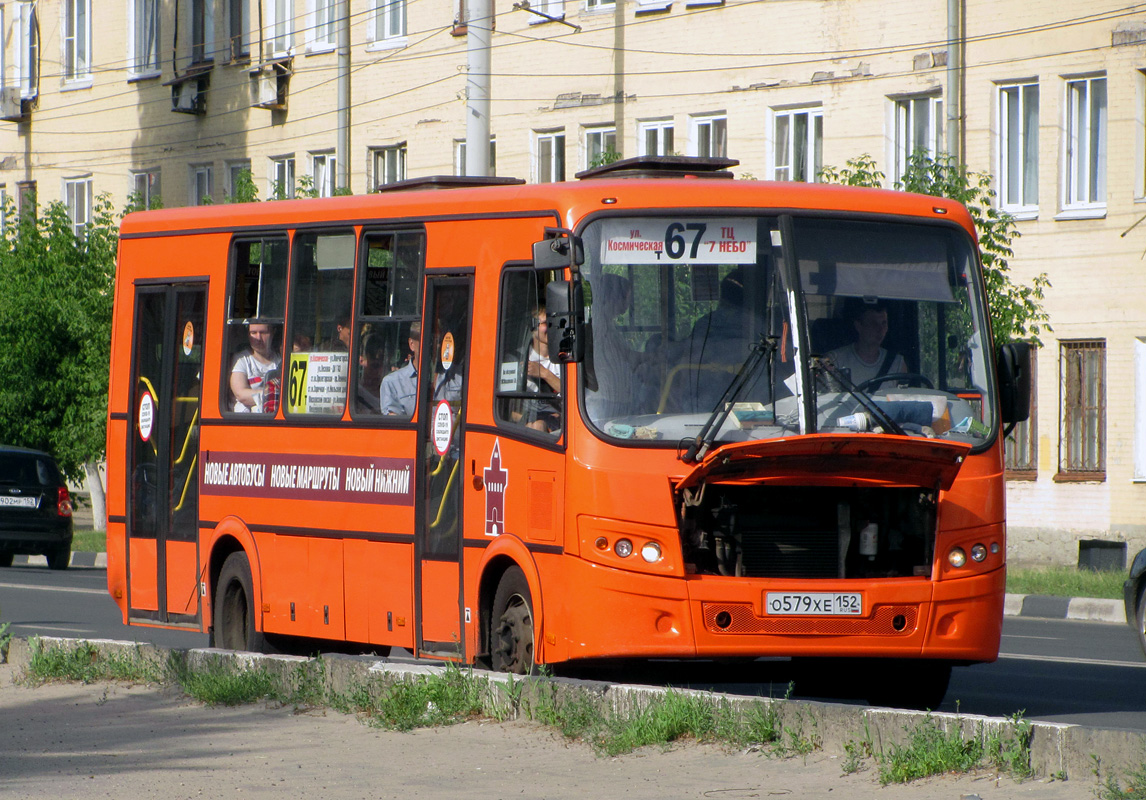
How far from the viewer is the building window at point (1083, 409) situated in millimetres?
27375

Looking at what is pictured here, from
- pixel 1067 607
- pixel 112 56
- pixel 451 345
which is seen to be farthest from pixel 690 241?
pixel 112 56

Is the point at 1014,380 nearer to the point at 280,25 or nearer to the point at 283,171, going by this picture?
the point at 283,171

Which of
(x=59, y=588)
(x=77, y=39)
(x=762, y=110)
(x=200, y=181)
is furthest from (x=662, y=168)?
(x=77, y=39)

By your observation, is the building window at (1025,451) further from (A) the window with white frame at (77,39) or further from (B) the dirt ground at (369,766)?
(A) the window with white frame at (77,39)

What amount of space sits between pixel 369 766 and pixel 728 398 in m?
2.55

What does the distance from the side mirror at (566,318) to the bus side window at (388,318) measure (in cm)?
186

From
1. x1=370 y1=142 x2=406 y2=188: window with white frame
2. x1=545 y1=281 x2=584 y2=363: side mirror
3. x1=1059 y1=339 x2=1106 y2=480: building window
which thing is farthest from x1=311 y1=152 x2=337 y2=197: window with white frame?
x1=545 y1=281 x2=584 y2=363: side mirror

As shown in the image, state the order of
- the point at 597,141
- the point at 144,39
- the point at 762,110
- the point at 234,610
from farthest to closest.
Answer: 1. the point at 144,39
2. the point at 597,141
3. the point at 762,110
4. the point at 234,610

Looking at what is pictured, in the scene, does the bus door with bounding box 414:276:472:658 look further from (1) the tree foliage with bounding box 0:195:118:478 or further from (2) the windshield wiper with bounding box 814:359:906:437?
(1) the tree foliage with bounding box 0:195:118:478

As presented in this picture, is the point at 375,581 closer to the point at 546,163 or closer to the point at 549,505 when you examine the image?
the point at 549,505

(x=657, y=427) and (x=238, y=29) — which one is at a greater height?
(x=238, y=29)

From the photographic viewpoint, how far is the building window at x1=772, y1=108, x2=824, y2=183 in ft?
101

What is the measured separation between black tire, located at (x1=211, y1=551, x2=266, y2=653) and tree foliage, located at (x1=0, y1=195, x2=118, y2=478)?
20513 millimetres

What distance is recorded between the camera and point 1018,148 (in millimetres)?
28266
